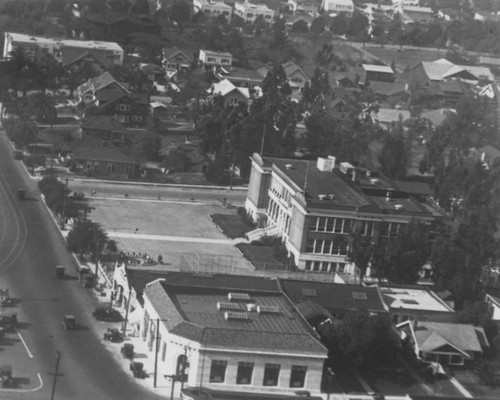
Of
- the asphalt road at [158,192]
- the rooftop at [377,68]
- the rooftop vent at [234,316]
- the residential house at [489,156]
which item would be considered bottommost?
the rooftop at [377,68]

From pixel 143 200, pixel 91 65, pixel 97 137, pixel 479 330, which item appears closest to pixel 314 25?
pixel 91 65

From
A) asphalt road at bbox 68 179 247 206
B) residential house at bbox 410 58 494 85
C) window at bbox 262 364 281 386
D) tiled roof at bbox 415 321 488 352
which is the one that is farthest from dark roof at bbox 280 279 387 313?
residential house at bbox 410 58 494 85

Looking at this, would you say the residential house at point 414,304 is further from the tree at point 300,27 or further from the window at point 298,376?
the tree at point 300,27

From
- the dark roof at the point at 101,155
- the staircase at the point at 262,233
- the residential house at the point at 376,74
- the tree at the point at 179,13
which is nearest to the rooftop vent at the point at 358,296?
the staircase at the point at 262,233

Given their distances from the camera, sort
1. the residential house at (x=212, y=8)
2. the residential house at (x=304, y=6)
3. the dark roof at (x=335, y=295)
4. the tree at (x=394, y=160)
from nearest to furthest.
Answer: the dark roof at (x=335, y=295) < the tree at (x=394, y=160) < the residential house at (x=212, y=8) < the residential house at (x=304, y=6)

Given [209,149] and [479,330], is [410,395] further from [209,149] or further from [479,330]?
[209,149]

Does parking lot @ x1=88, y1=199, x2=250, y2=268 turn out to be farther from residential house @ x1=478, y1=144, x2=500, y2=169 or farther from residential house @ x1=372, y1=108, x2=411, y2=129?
residential house @ x1=372, y1=108, x2=411, y2=129
